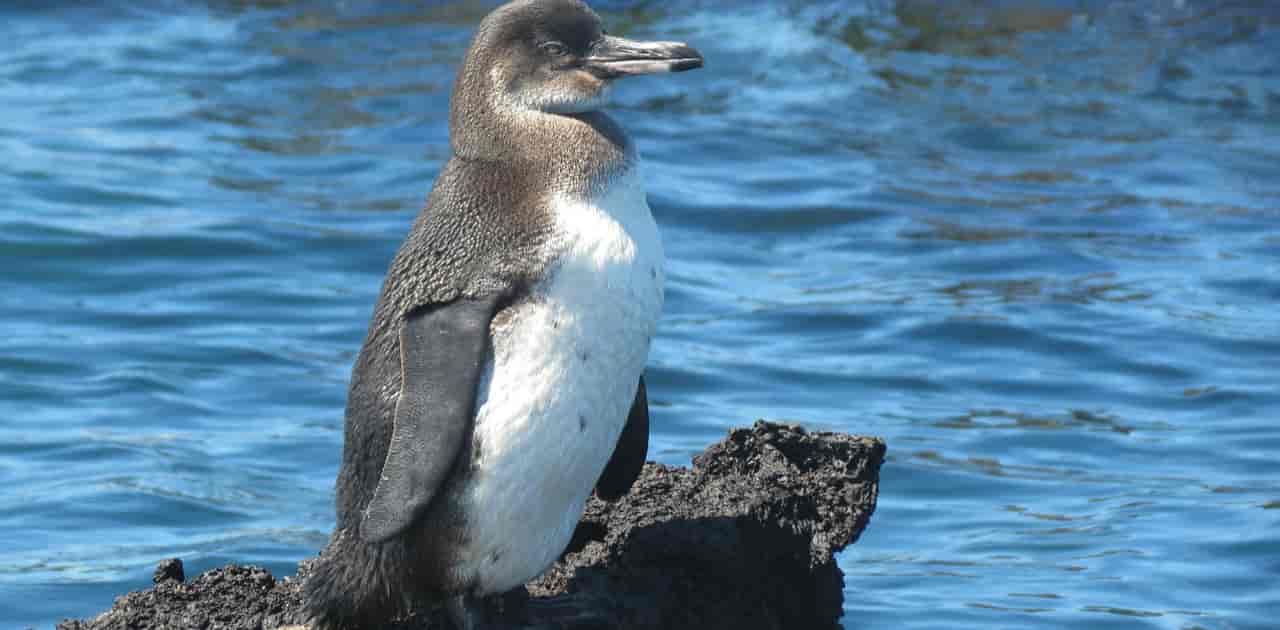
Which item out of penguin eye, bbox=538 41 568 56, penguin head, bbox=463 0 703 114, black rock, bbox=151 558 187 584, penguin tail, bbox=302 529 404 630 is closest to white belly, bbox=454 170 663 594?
penguin tail, bbox=302 529 404 630

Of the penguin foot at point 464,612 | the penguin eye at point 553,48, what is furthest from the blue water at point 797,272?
the penguin eye at point 553,48

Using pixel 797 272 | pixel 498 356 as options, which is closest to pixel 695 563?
pixel 498 356

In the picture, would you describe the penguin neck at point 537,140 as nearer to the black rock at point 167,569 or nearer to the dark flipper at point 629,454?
the dark flipper at point 629,454

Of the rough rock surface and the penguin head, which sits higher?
the penguin head

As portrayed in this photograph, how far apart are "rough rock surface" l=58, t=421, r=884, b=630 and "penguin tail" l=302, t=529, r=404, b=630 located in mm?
106

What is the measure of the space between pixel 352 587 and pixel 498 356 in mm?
697

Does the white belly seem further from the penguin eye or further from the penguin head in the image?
the penguin eye

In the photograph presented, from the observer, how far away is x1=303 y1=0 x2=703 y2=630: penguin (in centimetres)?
495

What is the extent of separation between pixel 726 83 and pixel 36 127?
537 centimetres

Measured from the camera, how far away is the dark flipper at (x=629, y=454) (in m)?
5.52

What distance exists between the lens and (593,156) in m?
5.13

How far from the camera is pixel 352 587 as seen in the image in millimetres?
5059

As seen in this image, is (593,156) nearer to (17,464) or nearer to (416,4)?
(17,464)

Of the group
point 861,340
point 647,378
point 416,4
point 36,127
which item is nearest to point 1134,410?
point 861,340
